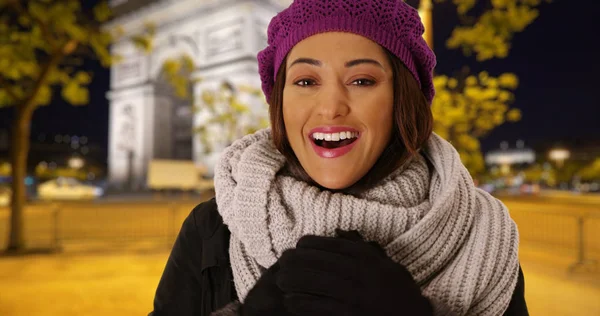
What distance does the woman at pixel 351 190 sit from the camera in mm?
1156

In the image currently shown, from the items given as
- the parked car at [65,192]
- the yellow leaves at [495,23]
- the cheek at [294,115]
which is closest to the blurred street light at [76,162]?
the parked car at [65,192]

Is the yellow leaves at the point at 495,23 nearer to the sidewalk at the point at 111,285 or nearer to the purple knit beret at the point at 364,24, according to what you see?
the sidewalk at the point at 111,285

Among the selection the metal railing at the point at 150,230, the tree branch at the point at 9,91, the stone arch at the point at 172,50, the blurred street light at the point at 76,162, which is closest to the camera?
the tree branch at the point at 9,91

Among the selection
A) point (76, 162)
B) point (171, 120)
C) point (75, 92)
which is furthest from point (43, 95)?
point (76, 162)

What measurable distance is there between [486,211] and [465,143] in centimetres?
884

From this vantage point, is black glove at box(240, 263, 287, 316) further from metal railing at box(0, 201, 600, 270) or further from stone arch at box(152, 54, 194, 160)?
stone arch at box(152, 54, 194, 160)

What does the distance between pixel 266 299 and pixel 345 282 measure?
0.70 ft

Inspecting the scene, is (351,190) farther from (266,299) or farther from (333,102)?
(266,299)

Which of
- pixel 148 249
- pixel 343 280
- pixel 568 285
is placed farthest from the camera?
pixel 148 249

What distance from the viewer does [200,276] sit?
52.7 inches

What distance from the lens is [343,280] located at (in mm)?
945

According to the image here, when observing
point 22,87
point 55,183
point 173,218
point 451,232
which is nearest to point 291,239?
point 451,232

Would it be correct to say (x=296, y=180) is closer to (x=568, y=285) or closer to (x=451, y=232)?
(x=451, y=232)

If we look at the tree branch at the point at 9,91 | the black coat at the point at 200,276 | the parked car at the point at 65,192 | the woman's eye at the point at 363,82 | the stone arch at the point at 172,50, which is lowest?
the parked car at the point at 65,192
